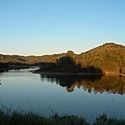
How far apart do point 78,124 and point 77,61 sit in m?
126

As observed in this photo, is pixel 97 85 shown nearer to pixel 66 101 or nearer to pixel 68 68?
pixel 66 101

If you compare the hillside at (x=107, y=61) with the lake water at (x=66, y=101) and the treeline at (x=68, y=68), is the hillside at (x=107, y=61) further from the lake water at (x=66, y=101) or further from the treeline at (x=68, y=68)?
the lake water at (x=66, y=101)

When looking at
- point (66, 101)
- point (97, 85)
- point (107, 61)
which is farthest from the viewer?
point (107, 61)

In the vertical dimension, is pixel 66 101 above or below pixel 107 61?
below

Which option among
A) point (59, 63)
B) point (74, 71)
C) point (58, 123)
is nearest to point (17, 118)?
point (58, 123)

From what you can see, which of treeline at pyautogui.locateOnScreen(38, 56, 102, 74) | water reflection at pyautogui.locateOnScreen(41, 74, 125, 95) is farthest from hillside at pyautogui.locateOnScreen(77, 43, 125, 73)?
water reflection at pyautogui.locateOnScreen(41, 74, 125, 95)

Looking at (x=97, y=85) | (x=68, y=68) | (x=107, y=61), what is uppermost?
(x=107, y=61)

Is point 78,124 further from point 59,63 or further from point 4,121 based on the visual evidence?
point 59,63

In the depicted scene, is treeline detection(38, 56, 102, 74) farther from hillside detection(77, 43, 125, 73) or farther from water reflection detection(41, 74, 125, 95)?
water reflection detection(41, 74, 125, 95)

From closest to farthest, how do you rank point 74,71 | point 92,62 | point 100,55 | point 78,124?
point 78,124 → point 74,71 → point 92,62 → point 100,55

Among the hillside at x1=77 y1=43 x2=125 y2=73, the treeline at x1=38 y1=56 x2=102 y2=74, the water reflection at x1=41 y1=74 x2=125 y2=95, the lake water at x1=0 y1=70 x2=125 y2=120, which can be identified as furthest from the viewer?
the hillside at x1=77 y1=43 x2=125 y2=73

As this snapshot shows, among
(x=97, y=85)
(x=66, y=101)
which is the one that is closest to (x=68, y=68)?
(x=97, y=85)

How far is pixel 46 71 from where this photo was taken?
126 metres

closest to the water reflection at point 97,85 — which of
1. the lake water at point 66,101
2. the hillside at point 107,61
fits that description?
the lake water at point 66,101
